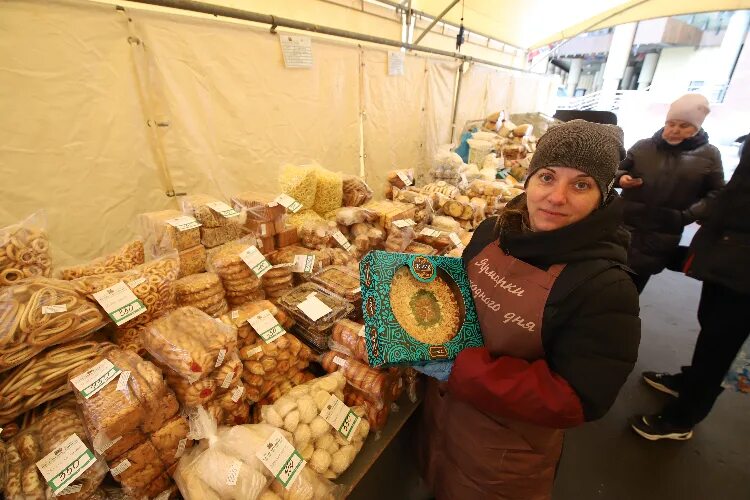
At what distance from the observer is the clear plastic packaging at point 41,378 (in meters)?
0.77

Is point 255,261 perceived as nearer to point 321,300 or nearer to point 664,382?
point 321,300

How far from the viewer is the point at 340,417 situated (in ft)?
3.48

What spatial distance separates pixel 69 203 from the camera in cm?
153

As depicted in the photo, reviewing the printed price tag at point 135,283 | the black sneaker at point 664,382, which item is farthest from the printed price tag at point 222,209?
the black sneaker at point 664,382

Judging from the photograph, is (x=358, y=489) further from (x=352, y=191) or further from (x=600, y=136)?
(x=352, y=191)

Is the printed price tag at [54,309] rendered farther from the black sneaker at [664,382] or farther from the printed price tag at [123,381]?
the black sneaker at [664,382]

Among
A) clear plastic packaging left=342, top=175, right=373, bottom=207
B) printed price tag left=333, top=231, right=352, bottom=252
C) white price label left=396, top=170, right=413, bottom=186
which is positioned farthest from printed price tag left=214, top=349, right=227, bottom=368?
white price label left=396, top=170, right=413, bottom=186

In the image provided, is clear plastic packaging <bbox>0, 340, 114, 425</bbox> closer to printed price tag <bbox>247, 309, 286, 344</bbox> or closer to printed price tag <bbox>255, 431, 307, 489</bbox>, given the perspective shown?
printed price tag <bbox>247, 309, 286, 344</bbox>

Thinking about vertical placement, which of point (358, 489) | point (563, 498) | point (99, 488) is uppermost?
point (99, 488)

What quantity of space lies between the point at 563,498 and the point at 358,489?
3.98 feet

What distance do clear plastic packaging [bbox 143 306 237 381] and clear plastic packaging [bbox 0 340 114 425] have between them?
15 cm

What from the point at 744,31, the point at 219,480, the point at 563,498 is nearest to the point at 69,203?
the point at 219,480

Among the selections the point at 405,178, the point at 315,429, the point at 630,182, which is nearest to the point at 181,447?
the point at 315,429

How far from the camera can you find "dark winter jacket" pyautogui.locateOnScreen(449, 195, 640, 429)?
0.78m
